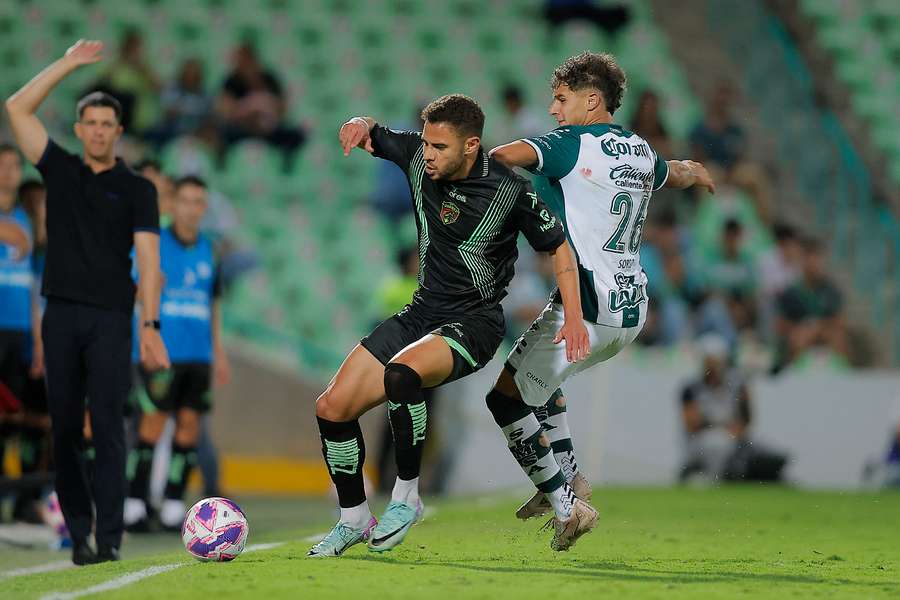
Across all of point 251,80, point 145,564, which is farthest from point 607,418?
point 145,564

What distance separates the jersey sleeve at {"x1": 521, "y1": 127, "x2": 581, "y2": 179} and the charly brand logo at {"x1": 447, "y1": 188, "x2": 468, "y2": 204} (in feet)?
1.09

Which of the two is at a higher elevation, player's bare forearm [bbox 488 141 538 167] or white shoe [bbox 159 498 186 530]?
player's bare forearm [bbox 488 141 538 167]

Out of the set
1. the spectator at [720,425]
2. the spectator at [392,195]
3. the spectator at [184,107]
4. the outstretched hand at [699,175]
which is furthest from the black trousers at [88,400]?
the spectator at [184,107]

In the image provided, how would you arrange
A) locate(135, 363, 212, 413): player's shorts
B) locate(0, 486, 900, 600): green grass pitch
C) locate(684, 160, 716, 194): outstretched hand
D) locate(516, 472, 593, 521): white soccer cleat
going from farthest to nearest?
locate(135, 363, 212, 413): player's shorts, locate(684, 160, 716, 194): outstretched hand, locate(516, 472, 593, 521): white soccer cleat, locate(0, 486, 900, 600): green grass pitch

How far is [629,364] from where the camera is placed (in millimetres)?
14523

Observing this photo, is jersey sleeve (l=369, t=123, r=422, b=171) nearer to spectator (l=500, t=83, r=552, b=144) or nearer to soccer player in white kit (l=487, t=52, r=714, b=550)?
soccer player in white kit (l=487, t=52, r=714, b=550)

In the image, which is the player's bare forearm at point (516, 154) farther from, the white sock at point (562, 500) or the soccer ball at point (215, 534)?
the soccer ball at point (215, 534)

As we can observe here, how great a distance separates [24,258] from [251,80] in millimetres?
6469

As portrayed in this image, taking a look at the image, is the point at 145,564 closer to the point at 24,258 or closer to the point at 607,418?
the point at 24,258

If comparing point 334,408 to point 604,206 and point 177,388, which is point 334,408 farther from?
point 177,388

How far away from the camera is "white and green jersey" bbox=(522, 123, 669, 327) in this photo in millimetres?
6684

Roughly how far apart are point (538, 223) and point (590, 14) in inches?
471

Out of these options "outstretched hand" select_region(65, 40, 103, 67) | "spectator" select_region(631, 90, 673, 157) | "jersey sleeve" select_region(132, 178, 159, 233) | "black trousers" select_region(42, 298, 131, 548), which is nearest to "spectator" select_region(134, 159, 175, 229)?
"jersey sleeve" select_region(132, 178, 159, 233)

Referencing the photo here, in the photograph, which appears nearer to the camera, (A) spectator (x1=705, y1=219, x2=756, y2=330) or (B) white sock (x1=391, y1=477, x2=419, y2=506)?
(B) white sock (x1=391, y1=477, x2=419, y2=506)
